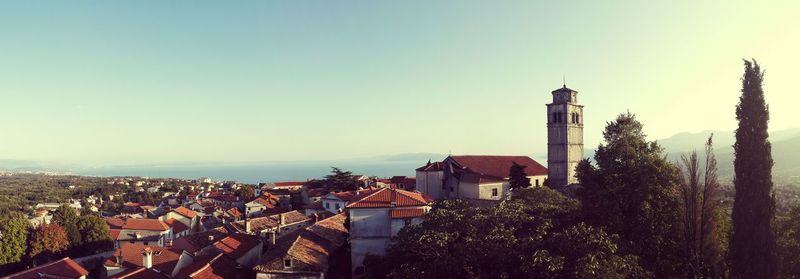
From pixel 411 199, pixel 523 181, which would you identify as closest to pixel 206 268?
pixel 411 199

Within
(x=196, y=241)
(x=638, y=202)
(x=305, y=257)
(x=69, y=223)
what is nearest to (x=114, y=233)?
(x=69, y=223)

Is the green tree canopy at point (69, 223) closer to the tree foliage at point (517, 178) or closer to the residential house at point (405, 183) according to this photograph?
the residential house at point (405, 183)

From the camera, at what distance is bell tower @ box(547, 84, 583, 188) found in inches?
1996

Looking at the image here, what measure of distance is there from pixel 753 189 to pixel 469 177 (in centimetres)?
2851

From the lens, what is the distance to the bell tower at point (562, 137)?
50.7 m

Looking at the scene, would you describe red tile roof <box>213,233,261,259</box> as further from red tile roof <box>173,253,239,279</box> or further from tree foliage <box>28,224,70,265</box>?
tree foliage <box>28,224,70,265</box>

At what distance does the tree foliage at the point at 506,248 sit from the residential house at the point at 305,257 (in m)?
4.45

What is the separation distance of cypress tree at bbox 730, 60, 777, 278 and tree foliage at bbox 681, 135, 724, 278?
800 millimetres

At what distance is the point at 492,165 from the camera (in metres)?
49.4

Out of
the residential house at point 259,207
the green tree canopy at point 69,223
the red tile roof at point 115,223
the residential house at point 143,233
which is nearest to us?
the green tree canopy at point 69,223

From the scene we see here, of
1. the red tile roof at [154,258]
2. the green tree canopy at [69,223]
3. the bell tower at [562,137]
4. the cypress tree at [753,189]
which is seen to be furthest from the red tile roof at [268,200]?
the cypress tree at [753,189]

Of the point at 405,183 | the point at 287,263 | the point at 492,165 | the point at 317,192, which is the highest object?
the point at 492,165

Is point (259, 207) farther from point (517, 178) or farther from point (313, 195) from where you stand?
point (517, 178)

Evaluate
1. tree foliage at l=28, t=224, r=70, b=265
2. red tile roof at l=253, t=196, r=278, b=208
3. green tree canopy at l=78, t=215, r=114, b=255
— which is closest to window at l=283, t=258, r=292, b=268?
tree foliage at l=28, t=224, r=70, b=265
